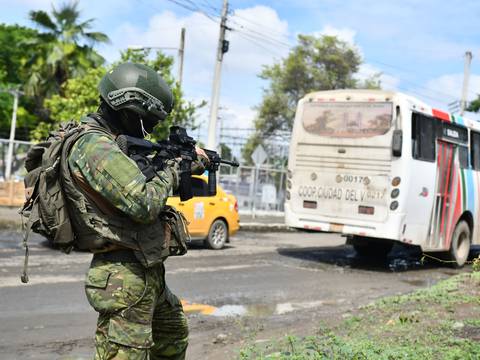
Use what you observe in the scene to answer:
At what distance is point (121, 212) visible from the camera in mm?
2689

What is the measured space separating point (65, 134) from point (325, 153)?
8.80m

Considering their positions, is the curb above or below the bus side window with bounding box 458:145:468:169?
below

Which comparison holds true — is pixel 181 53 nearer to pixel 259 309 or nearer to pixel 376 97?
pixel 376 97

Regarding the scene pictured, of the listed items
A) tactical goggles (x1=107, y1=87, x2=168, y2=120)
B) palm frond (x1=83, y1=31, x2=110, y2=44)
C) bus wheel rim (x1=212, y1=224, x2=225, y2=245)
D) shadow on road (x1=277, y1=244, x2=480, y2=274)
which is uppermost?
palm frond (x1=83, y1=31, x2=110, y2=44)

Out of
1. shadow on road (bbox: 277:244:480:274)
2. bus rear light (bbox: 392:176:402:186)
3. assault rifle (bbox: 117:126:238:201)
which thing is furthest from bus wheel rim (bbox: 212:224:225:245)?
assault rifle (bbox: 117:126:238:201)

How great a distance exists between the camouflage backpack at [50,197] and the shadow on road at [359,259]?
933 cm

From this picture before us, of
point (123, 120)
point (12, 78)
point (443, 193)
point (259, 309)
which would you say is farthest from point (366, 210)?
point (12, 78)

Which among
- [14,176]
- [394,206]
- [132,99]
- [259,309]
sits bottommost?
[259,309]

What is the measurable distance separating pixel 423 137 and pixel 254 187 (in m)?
11.6

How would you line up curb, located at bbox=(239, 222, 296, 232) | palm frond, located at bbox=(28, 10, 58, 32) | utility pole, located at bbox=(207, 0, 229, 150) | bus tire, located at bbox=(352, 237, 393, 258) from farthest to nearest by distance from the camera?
1. palm frond, located at bbox=(28, 10, 58, 32)
2. curb, located at bbox=(239, 222, 296, 232)
3. utility pole, located at bbox=(207, 0, 229, 150)
4. bus tire, located at bbox=(352, 237, 393, 258)

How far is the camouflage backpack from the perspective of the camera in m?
2.66

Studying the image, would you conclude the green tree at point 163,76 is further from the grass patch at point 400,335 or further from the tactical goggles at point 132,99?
the tactical goggles at point 132,99

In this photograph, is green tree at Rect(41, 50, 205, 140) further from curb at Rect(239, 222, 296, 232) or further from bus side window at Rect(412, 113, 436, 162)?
bus side window at Rect(412, 113, 436, 162)

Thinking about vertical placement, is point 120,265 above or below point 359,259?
above
